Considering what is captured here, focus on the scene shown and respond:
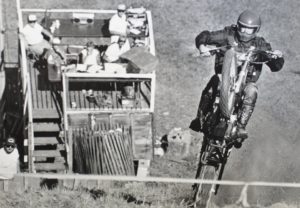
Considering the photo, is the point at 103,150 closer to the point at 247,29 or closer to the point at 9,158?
the point at 9,158

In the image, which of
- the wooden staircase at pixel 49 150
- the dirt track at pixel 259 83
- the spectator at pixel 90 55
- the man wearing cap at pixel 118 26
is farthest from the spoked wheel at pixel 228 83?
the wooden staircase at pixel 49 150

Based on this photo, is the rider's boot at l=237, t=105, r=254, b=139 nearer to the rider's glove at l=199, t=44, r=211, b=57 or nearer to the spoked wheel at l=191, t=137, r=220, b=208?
the spoked wheel at l=191, t=137, r=220, b=208

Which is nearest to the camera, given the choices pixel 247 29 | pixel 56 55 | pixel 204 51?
pixel 247 29

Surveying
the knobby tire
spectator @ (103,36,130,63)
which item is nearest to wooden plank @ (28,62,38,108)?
spectator @ (103,36,130,63)

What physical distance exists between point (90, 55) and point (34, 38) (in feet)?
4.05

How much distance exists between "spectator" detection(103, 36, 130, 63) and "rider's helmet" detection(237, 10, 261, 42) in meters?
2.38

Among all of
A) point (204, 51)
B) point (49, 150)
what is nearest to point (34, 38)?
point (49, 150)

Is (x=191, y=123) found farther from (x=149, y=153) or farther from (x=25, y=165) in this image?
(x=25, y=165)

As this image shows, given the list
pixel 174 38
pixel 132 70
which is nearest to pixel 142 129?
pixel 132 70

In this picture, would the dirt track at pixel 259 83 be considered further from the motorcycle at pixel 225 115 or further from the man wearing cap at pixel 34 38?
the man wearing cap at pixel 34 38

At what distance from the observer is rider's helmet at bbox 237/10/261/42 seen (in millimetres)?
11062

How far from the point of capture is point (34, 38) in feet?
37.8

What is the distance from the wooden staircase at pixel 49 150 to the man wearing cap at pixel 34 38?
4.58 ft

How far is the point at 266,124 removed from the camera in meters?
13.5
